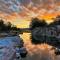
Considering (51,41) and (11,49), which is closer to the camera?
(11,49)

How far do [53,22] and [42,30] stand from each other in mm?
436

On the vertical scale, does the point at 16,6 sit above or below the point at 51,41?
above

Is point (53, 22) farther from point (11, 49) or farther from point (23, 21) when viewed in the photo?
point (11, 49)

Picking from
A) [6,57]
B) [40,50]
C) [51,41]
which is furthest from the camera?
[40,50]

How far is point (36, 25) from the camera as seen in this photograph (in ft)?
21.7

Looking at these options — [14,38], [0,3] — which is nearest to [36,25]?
[14,38]

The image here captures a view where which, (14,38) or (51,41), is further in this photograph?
(51,41)

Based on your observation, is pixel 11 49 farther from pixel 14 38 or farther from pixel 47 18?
pixel 47 18

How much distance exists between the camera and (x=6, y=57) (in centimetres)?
611

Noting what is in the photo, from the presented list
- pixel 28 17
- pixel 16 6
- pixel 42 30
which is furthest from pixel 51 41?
pixel 16 6

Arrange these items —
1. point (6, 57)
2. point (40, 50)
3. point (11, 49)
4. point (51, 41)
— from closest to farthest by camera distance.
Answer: point (6, 57) → point (11, 49) → point (51, 41) → point (40, 50)

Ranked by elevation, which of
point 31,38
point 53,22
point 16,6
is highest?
point 16,6

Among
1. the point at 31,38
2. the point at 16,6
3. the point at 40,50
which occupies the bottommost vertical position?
the point at 40,50

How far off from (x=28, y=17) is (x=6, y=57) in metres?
1.42
